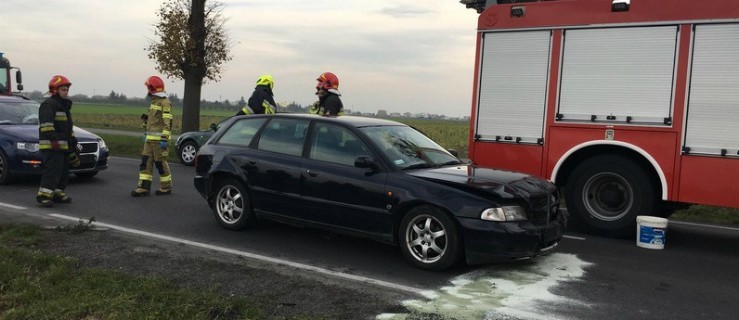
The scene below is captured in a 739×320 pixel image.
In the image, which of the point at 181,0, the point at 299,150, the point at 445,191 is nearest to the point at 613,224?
the point at 445,191

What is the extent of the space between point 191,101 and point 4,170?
752 centimetres

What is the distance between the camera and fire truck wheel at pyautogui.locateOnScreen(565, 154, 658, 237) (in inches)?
268

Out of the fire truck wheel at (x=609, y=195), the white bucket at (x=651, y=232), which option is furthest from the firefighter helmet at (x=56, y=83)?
the white bucket at (x=651, y=232)

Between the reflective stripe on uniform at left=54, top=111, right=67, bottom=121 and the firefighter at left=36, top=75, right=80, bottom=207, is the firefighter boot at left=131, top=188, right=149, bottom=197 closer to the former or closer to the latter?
the firefighter at left=36, top=75, right=80, bottom=207

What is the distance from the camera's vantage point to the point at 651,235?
6.49 m

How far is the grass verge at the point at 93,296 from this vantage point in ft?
12.9

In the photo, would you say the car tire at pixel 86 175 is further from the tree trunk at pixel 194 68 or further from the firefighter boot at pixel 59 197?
the tree trunk at pixel 194 68

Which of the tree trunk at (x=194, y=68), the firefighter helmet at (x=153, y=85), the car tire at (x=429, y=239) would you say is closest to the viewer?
the car tire at (x=429, y=239)

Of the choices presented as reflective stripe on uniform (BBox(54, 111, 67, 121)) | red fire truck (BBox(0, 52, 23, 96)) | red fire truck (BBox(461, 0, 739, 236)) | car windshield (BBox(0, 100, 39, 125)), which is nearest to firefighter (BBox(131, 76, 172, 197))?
reflective stripe on uniform (BBox(54, 111, 67, 121))

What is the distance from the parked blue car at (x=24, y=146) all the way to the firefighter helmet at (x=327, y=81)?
4234 mm

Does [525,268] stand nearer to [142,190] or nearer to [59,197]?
[142,190]

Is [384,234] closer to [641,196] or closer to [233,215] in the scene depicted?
[233,215]

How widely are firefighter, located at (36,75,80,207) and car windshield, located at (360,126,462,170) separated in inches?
185

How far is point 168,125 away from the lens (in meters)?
9.30
